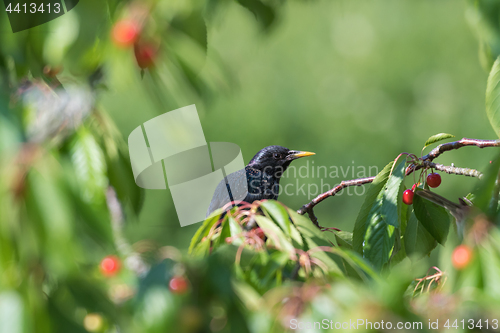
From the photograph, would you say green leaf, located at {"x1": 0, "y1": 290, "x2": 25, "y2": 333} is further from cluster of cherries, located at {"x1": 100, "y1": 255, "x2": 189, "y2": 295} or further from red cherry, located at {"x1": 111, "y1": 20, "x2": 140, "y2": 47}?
red cherry, located at {"x1": 111, "y1": 20, "x2": 140, "y2": 47}

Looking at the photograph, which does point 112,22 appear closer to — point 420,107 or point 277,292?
point 277,292

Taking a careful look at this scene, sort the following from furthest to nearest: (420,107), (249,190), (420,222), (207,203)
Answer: (420,107) < (207,203) < (249,190) < (420,222)

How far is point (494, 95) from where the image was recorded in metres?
1.32

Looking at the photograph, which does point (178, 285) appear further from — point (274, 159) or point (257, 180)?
point (274, 159)

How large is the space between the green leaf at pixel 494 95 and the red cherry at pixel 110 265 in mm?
1078

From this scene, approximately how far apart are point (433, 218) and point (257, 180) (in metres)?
2.38

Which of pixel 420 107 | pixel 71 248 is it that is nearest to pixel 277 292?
pixel 71 248

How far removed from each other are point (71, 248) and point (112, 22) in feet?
1.49

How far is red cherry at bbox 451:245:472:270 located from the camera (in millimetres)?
868

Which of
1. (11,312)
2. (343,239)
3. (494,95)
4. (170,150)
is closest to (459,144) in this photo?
(494,95)

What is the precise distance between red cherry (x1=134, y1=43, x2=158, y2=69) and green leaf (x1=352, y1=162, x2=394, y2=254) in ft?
4.13

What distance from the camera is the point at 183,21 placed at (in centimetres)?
83

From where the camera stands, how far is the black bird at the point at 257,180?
3.98 m

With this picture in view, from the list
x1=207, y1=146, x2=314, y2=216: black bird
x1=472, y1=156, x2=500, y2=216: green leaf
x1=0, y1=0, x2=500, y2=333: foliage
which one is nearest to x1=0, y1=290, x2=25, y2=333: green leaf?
x1=0, y1=0, x2=500, y2=333: foliage
